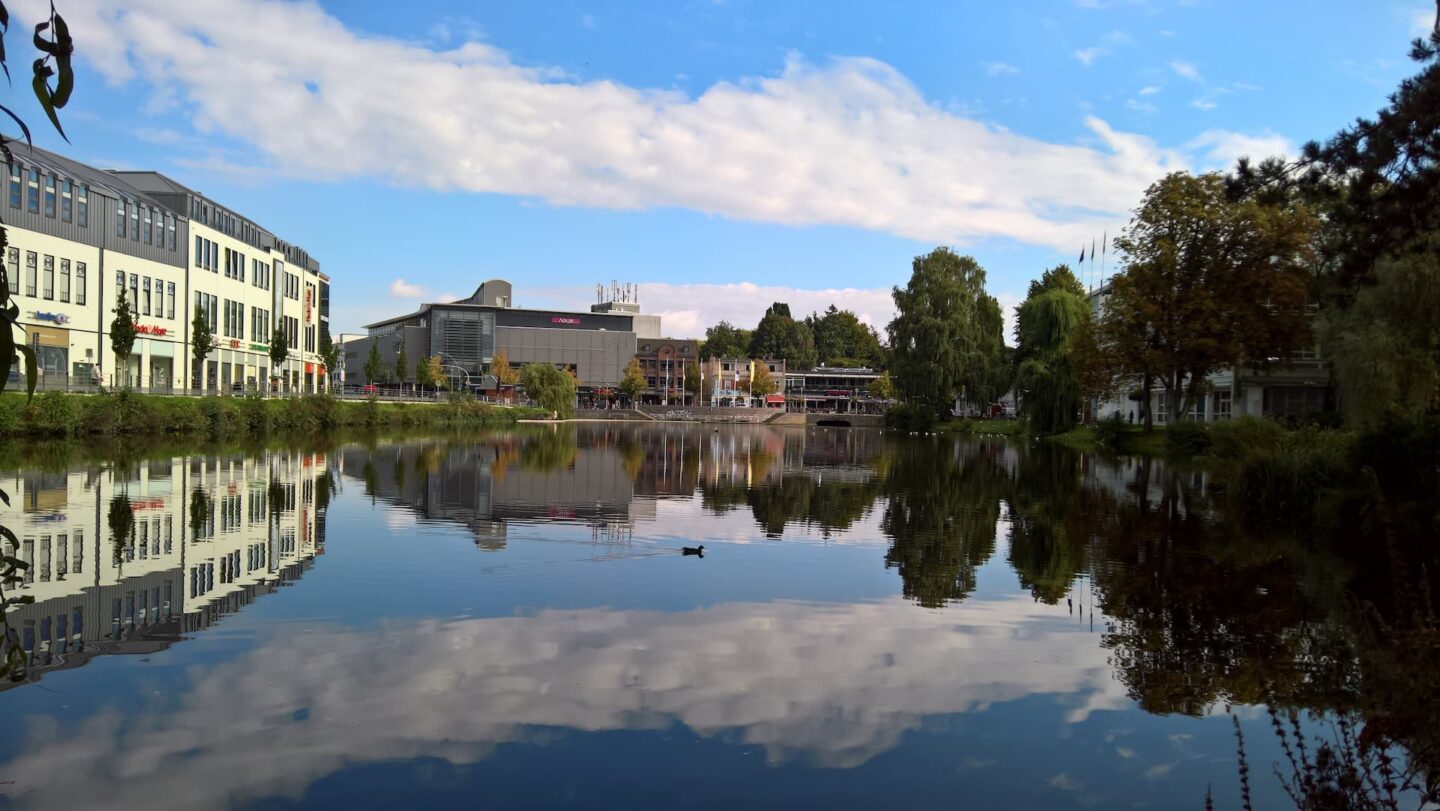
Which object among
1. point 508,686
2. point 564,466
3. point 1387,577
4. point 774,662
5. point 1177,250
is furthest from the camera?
point 1177,250

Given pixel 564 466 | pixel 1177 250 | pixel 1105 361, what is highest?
pixel 1177 250

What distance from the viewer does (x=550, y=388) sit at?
10550 cm

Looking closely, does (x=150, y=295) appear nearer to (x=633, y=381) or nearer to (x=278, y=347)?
(x=278, y=347)

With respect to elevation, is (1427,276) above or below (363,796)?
above

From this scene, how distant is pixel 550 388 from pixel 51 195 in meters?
55.5

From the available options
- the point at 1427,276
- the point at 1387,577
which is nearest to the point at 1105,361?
the point at 1427,276

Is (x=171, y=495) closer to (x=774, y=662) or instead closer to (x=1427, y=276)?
(x=774, y=662)

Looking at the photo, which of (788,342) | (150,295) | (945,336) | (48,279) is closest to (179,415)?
(48,279)

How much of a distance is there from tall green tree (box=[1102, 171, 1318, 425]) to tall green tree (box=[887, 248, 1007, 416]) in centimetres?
3154

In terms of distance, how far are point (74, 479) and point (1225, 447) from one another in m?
28.7

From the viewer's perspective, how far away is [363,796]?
5902 millimetres

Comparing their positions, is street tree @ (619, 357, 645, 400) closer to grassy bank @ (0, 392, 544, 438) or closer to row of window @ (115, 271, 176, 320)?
grassy bank @ (0, 392, 544, 438)

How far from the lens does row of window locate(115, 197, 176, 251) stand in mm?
58875

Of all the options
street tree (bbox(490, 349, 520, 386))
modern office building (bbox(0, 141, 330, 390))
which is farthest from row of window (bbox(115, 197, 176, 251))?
street tree (bbox(490, 349, 520, 386))
